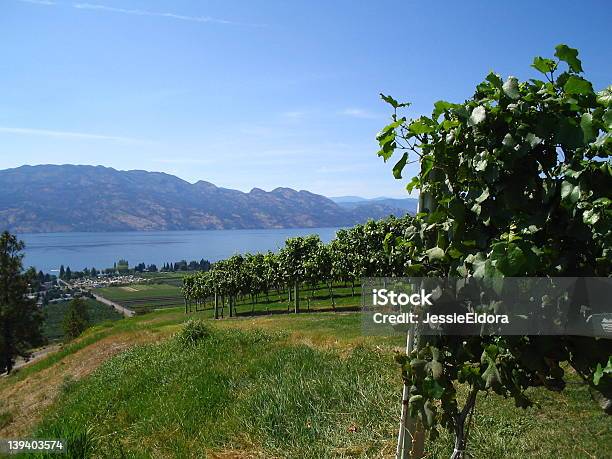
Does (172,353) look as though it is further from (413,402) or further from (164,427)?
(413,402)

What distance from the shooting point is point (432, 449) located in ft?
19.3

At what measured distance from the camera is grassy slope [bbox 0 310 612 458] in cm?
633

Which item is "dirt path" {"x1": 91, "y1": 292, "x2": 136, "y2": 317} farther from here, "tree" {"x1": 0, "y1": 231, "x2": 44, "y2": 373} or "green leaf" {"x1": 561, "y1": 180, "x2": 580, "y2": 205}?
"green leaf" {"x1": 561, "y1": 180, "x2": 580, "y2": 205}

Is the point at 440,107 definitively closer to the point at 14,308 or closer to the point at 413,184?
the point at 413,184

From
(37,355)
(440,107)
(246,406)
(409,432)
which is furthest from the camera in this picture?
(37,355)

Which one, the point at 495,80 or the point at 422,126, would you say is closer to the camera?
the point at 495,80

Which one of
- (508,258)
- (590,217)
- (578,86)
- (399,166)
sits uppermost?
(578,86)

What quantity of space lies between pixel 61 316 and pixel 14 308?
348 feet

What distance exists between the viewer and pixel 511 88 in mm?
3297

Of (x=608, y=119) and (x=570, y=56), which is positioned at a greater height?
(x=570, y=56)

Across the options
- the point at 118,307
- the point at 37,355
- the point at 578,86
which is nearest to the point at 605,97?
the point at 578,86

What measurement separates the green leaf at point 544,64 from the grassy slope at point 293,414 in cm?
337

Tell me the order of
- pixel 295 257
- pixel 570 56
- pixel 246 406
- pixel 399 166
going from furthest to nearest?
pixel 295 257 < pixel 246 406 < pixel 399 166 < pixel 570 56

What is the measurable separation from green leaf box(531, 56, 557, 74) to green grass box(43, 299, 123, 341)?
431 feet
